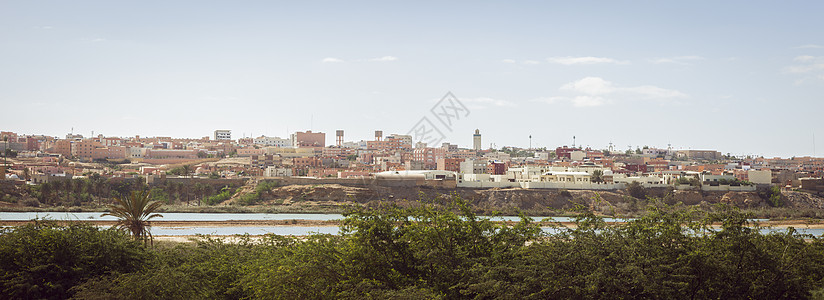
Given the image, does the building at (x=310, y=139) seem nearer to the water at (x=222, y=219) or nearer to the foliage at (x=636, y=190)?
the foliage at (x=636, y=190)

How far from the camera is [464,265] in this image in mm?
13547

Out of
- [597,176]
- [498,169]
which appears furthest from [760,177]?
[498,169]

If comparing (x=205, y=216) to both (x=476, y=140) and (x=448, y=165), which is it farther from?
(x=476, y=140)

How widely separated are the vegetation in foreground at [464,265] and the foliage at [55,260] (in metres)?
0.03

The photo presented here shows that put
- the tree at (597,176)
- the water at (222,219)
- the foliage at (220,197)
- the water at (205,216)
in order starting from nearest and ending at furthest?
the water at (222,219)
the water at (205,216)
the foliage at (220,197)
the tree at (597,176)

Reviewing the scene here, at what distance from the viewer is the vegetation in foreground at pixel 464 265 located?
12.5 metres

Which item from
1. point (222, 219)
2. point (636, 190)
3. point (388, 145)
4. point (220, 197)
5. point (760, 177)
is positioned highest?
point (388, 145)

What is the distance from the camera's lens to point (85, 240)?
15.9m

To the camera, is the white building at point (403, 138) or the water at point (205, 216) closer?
the water at point (205, 216)

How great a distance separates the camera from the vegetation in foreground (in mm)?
12539

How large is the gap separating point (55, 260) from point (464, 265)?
27.3ft

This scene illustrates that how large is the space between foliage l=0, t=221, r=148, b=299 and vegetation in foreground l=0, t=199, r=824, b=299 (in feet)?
0.10

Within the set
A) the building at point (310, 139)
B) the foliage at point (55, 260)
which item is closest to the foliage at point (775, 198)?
the foliage at point (55, 260)

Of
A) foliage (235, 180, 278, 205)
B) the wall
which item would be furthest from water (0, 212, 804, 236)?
the wall
